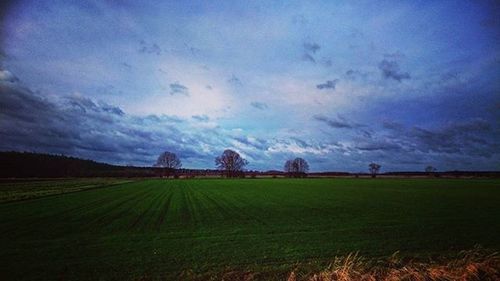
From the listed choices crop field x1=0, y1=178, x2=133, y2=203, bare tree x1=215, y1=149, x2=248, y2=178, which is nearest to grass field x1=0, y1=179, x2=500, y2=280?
crop field x1=0, y1=178, x2=133, y2=203

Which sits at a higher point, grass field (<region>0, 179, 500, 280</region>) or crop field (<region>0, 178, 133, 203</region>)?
crop field (<region>0, 178, 133, 203</region>)

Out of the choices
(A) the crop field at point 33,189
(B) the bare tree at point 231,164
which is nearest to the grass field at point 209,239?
(A) the crop field at point 33,189

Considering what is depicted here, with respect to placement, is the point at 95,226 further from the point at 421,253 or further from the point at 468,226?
the point at 468,226

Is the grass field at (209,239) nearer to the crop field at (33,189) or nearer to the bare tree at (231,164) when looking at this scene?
the crop field at (33,189)

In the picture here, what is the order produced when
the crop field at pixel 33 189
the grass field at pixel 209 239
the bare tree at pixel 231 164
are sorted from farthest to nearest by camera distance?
the bare tree at pixel 231 164
the crop field at pixel 33 189
the grass field at pixel 209 239

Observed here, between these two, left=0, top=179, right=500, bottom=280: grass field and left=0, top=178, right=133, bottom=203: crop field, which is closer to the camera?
left=0, top=179, right=500, bottom=280: grass field

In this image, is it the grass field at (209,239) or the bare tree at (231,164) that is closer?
the grass field at (209,239)

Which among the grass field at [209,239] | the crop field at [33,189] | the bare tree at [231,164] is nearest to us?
the grass field at [209,239]

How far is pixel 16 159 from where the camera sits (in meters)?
168

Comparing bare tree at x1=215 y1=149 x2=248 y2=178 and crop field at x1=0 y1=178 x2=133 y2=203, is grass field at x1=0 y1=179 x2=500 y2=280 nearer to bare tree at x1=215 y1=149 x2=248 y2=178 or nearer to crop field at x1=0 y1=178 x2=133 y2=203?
crop field at x1=0 y1=178 x2=133 y2=203

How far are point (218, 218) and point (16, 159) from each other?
588ft

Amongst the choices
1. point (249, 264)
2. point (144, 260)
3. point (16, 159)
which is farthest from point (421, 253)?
point (16, 159)

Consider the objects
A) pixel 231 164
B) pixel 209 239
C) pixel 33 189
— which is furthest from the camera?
pixel 231 164

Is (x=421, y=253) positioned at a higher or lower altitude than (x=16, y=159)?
lower
